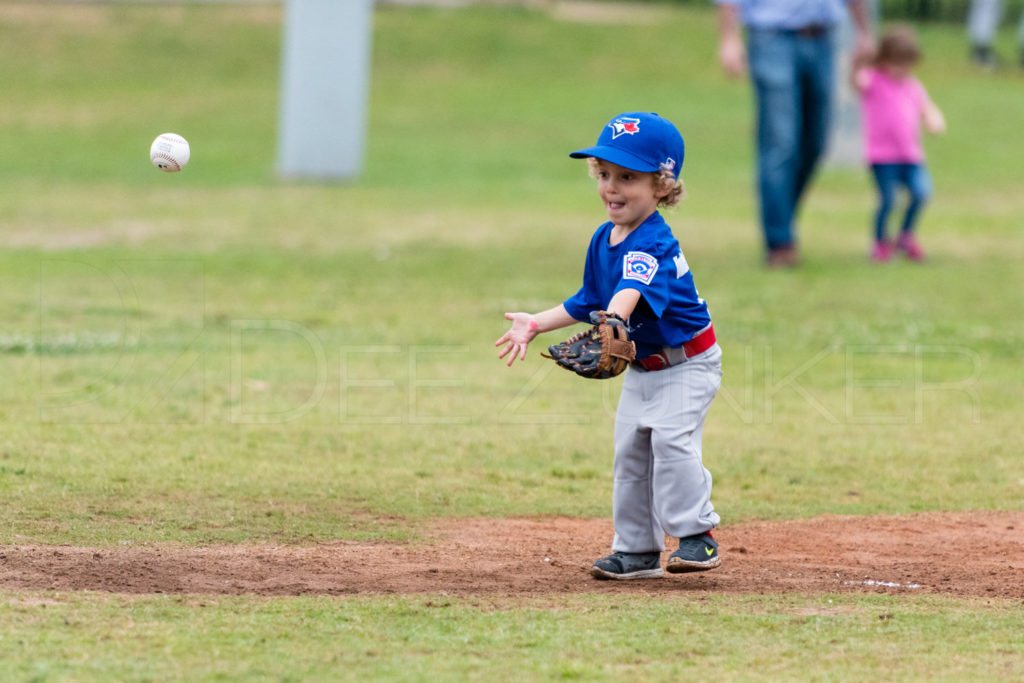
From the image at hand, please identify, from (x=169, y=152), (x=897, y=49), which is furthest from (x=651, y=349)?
(x=897, y=49)

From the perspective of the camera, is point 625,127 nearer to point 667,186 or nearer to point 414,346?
point 667,186

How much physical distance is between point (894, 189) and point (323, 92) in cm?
891

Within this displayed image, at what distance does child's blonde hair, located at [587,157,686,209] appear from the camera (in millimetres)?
5078

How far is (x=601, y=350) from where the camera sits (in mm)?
4758

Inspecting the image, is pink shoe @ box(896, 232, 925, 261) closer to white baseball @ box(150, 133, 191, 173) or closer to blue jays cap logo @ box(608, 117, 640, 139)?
white baseball @ box(150, 133, 191, 173)

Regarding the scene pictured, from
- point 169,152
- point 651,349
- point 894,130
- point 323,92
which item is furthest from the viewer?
point 323,92

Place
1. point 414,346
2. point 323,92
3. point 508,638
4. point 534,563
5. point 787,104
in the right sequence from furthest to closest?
1. point 323,92
2. point 787,104
3. point 414,346
4. point 534,563
5. point 508,638

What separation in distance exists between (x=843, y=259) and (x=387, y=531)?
8.65 m

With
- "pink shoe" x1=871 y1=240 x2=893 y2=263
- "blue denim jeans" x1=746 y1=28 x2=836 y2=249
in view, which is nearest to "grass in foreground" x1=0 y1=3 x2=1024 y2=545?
"pink shoe" x1=871 y1=240 x2=893 y2=263

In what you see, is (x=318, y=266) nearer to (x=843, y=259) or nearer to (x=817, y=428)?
(x=843, y=259)

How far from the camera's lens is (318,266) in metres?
12.8

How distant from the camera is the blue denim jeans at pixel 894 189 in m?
13.3

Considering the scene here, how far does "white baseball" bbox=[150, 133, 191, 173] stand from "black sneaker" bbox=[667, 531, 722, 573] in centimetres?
294

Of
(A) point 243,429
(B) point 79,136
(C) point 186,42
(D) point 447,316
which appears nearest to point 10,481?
(A) point 243,429
